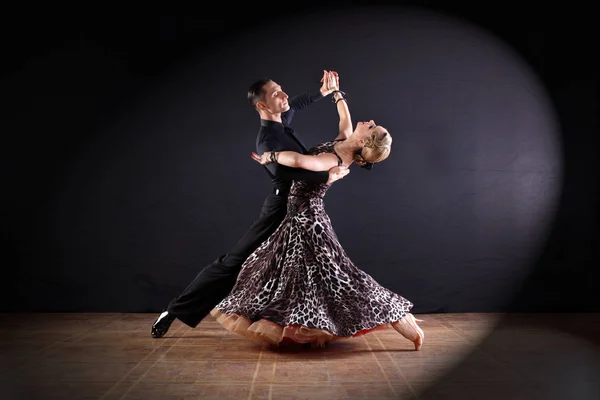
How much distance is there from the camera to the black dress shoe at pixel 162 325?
158 inches

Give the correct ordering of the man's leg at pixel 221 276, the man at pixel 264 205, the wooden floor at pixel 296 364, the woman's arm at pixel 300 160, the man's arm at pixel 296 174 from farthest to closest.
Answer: the man's leg at pixel 221 276 < the man at pixel 264 205 < the man's arm at pixel 296 174 < the woman's arm at pixel 300 160 < the wooden floor at pixel 296 364

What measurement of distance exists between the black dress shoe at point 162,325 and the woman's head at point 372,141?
1.56 m

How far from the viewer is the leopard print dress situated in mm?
3439

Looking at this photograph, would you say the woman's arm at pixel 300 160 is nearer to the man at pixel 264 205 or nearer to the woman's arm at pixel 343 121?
the man at pixel 264 205

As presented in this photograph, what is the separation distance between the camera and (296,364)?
332cm

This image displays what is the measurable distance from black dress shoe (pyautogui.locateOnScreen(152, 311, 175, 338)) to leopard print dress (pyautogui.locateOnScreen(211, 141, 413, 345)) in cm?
49

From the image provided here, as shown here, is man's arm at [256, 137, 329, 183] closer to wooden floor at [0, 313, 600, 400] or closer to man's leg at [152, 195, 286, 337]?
man's leg at [152, 195, 286, 337]

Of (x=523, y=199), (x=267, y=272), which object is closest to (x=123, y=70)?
(x=267, y=272)

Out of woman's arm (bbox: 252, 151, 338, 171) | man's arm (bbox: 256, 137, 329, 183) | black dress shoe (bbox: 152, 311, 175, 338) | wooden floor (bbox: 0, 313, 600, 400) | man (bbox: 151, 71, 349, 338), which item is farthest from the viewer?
black dress shoe (bbox: 152, 311, 175, 338)

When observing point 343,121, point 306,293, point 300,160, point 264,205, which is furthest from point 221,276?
point 343,121

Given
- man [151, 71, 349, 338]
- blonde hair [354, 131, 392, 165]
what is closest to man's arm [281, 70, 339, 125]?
man [151, 71, 349, 338]

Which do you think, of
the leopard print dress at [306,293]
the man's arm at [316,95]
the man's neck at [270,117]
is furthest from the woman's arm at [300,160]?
the man's arm at [316,95]

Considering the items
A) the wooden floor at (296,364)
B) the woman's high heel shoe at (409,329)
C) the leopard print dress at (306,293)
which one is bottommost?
the wooden floor at (296,364)

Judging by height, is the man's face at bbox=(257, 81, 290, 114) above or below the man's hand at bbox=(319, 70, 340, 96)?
below
